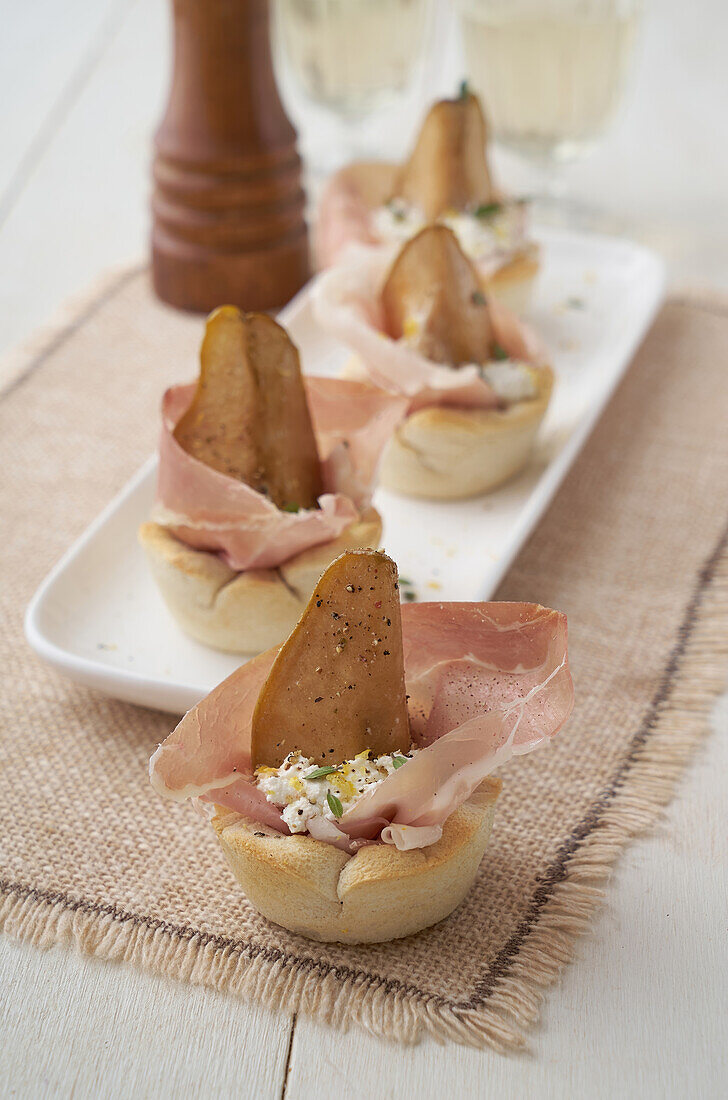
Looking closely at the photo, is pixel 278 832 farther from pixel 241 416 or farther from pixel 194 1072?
pixel 241 416

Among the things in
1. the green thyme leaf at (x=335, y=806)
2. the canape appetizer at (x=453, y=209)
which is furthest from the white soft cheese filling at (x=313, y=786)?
the canape appetizer at (x=453, y=209)

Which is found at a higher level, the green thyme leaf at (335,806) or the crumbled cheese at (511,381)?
the green thyme leaf at (335,806)

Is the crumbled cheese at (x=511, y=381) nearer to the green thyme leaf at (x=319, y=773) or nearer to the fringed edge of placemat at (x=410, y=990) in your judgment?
the fringed edge of placemat at (x=410, y=990)

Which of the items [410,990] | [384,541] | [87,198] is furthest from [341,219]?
[410,990]

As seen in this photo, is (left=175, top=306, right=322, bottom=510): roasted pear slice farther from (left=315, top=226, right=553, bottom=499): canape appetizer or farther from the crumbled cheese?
the crumbled cheese

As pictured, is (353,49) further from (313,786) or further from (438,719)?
(313,786)

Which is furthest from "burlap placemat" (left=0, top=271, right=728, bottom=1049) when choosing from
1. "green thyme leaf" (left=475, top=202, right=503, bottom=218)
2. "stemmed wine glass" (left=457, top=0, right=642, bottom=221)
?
"stemmed wine glass" (left=457, top=0, right=642, bottom=221)
